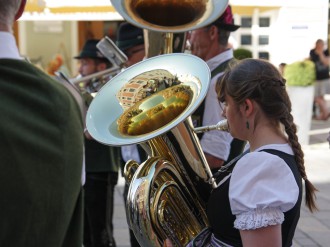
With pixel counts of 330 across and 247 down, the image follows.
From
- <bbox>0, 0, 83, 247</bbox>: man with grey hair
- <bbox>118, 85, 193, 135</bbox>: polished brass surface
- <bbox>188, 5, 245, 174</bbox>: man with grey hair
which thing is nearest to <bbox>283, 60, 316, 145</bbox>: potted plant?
<bbox>188, 5, 245, 174</bbox>: man with grey hair

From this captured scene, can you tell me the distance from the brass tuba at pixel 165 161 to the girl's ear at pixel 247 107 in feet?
0.56

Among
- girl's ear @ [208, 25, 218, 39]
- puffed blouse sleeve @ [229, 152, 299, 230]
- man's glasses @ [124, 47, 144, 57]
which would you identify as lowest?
man's glasses @ [124, 47, 144, 57]

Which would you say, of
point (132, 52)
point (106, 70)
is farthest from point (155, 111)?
point (106, 70)

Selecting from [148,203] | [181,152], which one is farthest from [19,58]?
[181,152]

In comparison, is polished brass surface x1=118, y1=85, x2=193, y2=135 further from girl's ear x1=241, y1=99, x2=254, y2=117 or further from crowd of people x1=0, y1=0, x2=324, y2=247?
girl's ear x1=241, y1=99, x2=254, y2=117

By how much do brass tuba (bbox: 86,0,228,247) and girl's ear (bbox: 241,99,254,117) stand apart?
17 cm

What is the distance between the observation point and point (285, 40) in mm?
13711

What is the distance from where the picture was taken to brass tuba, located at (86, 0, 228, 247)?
6.48ft

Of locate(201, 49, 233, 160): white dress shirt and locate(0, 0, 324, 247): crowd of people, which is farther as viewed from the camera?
locate(201, 49, 233, 160): white dress shirt

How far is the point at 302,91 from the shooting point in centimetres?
891

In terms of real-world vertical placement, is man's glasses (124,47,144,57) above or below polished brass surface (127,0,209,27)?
below

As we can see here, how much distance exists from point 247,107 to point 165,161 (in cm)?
37

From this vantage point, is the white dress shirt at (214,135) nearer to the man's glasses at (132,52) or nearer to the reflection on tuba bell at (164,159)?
the reflection on tuba bell at (164,159)

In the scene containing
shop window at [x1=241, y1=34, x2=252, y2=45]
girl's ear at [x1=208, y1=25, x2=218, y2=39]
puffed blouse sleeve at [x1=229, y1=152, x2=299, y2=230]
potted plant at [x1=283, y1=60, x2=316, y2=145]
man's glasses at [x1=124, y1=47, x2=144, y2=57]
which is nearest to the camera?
puffed blouse sleeve at [x1=229, y1=152, x2=299, y2=230]
